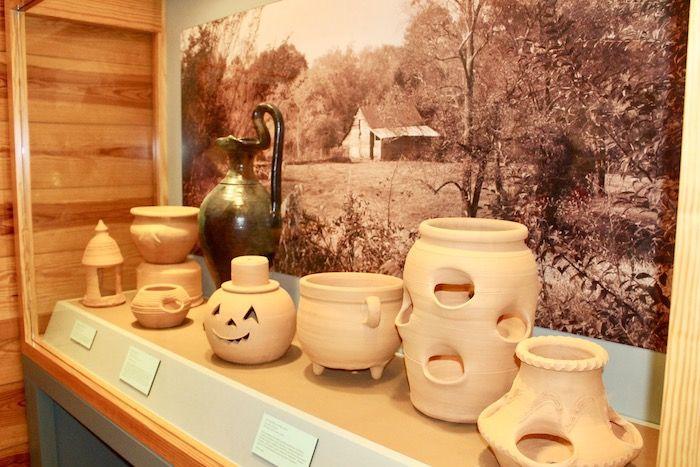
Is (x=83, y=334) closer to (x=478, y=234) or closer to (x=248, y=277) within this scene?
(x=248, y=277)

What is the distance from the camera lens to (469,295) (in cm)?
92

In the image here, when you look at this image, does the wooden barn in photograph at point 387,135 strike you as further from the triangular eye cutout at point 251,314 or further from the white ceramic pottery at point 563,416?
the white ceramic pottery at point 563,416

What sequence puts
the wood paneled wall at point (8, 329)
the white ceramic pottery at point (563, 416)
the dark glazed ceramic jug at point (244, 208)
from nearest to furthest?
1. the white ceramic pottery at point (563, 416)
2. the dark glazed ceramic jug at point (244, 208)
3. the wood paneled wall at point (8, 329)

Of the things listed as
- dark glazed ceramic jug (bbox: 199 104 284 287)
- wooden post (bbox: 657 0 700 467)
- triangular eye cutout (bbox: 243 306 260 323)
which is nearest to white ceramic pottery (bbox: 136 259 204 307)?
dark glazed ceramic jug (bbox: 199 104 284 287)

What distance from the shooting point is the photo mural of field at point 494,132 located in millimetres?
829

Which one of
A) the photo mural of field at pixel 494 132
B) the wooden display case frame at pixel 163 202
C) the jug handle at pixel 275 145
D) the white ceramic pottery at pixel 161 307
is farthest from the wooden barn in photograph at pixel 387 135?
the wooden display case frame at pixel 163 202

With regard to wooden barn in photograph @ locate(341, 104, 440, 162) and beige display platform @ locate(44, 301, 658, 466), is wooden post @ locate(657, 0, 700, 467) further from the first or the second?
wooden barn in photograph @ locate(341, 104, 440, 162)

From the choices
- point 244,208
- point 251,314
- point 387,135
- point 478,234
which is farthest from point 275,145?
point 478,234

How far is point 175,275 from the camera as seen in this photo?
142cm

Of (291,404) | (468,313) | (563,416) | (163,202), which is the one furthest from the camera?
(163,202)

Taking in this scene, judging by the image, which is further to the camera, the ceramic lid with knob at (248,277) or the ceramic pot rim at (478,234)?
the ceramic lid with knob at (248,277)

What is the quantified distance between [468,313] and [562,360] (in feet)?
0.46

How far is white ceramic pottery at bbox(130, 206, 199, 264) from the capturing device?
4.63 feet

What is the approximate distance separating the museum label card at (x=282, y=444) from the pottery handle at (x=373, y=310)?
0.60 ft
